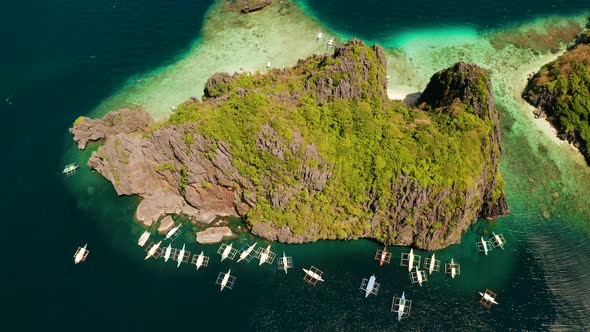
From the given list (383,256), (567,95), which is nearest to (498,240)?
(383,256)

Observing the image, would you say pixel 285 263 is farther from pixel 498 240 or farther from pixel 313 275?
pixel 498 240

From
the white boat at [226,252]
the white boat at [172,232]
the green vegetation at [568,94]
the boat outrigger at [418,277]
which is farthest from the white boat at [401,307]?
the green vegetation at [568,94]

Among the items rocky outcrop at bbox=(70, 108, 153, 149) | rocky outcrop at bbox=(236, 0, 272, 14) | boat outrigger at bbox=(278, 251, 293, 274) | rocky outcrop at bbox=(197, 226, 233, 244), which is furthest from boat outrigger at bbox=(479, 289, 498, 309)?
rocky outcrop at bbox=(236, 0, 272, 14)

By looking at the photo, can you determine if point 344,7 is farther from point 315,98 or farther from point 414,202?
point 414,202

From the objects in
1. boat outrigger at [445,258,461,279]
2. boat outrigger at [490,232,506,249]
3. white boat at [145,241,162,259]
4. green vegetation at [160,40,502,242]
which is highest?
green vegetation at [160,40,502,242]

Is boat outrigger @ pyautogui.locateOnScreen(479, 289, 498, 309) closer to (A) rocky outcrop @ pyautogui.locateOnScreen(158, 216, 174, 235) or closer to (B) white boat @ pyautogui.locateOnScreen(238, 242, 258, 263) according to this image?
(B) white boat @ pyautogui.locateOnScreen(238, 242, 258, 263)

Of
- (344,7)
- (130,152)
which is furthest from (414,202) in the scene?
(344,7)
